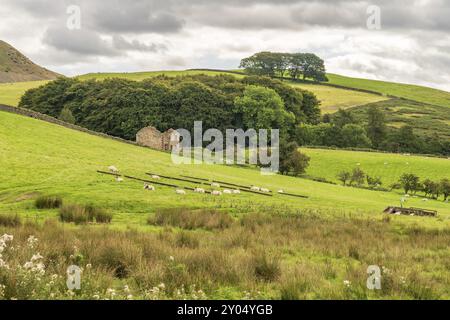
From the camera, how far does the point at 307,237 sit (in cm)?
1748

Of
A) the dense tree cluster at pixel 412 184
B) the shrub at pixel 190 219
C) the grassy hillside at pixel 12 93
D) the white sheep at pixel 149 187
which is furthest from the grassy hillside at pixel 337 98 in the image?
the shrub at pixel 190 219

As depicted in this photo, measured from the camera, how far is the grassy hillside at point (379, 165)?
2921 inches

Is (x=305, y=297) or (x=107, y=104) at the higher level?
(x=107, y=104)

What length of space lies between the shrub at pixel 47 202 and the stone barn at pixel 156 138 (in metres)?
48.5

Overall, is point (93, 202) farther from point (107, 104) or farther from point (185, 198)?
point (107, 104)

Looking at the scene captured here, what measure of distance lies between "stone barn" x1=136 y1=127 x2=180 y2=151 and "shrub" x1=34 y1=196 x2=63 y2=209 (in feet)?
159

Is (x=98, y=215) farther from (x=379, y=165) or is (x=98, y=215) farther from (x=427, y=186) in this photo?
(x=379, y=165)

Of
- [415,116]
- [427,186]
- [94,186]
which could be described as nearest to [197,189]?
[94,186]

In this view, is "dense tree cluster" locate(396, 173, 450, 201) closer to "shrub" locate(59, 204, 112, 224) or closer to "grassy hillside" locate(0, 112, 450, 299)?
"grassy hillside" locate(0, 112, 450, 299)

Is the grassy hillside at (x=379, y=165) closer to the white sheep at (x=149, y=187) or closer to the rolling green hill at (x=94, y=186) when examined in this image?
the rolling green hill at (x=94, y=186)

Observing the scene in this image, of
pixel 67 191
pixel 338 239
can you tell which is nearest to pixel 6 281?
pixel 338 239

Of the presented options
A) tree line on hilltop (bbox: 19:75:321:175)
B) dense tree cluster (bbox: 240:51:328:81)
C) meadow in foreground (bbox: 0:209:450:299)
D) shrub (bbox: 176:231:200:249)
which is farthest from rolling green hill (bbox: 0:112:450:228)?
dense tree cluster (bbox: 240:51:328:81)

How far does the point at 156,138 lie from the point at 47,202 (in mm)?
50322

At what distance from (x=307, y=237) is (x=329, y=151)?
7540cm
